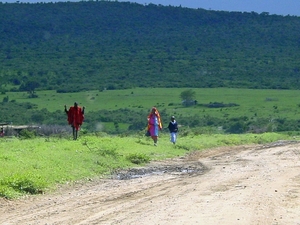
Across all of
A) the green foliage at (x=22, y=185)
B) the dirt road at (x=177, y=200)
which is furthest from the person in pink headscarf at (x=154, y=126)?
the green foliage at (x=22, y=185)

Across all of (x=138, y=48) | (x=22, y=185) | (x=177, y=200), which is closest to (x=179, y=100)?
(x=138, y=48)

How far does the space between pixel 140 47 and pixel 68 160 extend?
78.2m

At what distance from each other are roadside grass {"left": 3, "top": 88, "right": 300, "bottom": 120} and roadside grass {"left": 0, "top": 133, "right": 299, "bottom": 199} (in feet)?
109

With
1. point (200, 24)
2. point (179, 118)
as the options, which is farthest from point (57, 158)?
point (200, 24)

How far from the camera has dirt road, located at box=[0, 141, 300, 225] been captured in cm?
1063

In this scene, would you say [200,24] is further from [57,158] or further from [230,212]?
[230,212]

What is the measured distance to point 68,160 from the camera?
18062 mm

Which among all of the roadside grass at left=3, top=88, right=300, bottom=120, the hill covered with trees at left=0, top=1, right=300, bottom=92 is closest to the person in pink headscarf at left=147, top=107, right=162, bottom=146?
the roadside grass at left=3, top=88, right=300, bottom=120

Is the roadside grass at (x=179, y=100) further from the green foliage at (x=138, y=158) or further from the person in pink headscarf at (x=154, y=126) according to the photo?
the green foliage at (x=138, y=158)

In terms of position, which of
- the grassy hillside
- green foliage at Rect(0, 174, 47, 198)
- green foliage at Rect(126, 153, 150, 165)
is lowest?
the grassy hillside

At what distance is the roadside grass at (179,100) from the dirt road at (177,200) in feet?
131

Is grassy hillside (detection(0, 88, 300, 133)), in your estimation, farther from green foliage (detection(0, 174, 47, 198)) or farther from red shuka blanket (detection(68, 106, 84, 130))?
green foliage (detection(0, 174, 47, 198))

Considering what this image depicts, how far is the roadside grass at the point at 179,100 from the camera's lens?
201 ft

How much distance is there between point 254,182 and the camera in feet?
49.1
